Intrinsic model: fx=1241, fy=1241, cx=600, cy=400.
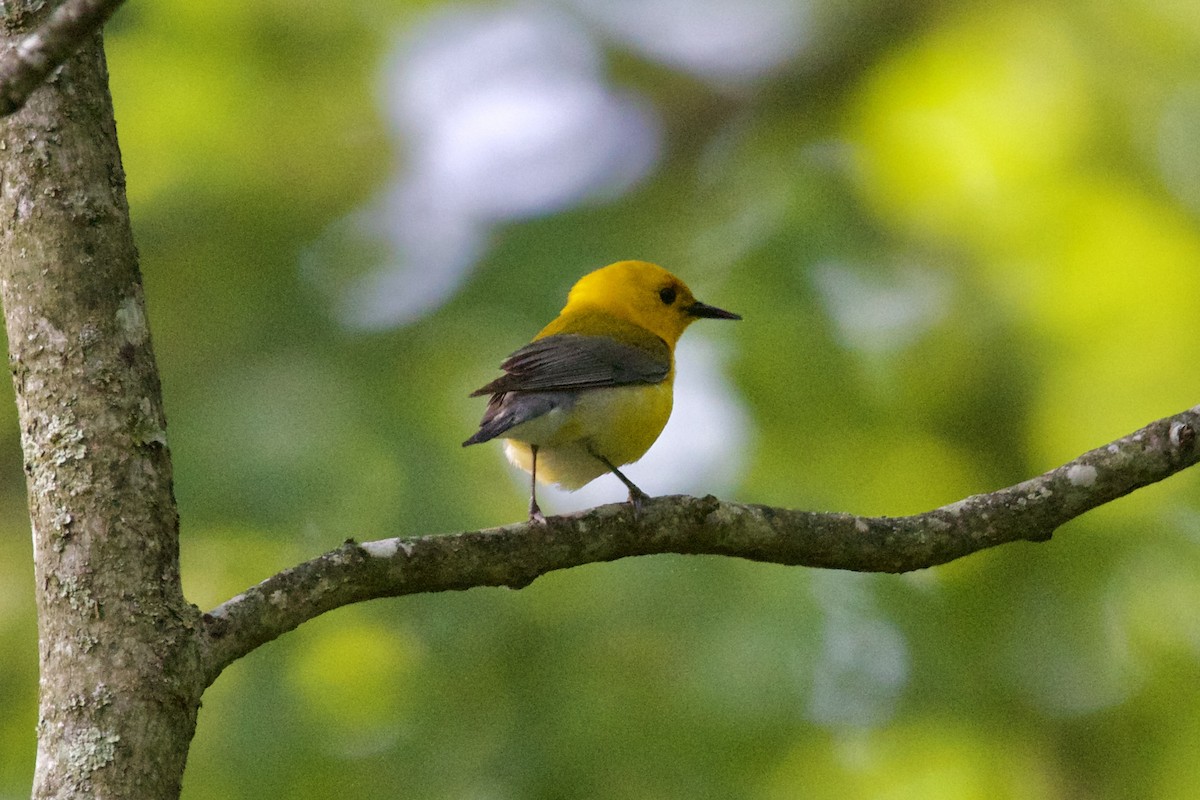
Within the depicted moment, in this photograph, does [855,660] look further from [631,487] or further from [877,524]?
[877,524]

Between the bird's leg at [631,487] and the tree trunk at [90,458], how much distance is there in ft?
4.45

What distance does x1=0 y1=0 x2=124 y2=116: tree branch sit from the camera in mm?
2221

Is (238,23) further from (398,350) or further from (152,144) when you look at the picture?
(398,350)

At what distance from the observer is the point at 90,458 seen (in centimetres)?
270

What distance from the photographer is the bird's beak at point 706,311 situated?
21.4 feet

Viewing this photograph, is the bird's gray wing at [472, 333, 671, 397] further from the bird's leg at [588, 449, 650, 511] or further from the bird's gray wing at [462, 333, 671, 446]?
the bird's leg at [588, 449, 650, 511]

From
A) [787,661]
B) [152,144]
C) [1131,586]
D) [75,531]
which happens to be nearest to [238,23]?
[152,144]

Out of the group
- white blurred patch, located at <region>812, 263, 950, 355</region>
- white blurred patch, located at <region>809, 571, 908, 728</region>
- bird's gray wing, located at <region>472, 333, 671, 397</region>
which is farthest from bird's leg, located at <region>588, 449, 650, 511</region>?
white blurred patch, located at <region>812, 263, 950, 355</region>

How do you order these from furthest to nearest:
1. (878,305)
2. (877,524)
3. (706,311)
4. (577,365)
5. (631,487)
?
(878,305)
(706,311)
(577,365)
(631,487)
(877,524)

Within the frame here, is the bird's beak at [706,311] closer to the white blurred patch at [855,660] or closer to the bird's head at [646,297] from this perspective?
the bird's head at [646,297]

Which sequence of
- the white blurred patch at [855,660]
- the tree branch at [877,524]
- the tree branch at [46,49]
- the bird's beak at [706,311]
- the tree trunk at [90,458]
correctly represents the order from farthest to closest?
1. the bird's beak at [706,311]
2. the white blurred patch at [855,660]
3. the tree branch at [877,524]
4. the tree trunk at [90,458]
5. the tree branch at [46,49]

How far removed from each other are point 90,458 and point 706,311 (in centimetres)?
433

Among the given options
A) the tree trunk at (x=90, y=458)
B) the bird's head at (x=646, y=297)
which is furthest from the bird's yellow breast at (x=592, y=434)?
the tree trunk at (x=90, y=458)

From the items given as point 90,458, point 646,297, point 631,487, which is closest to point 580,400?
point 631,487
